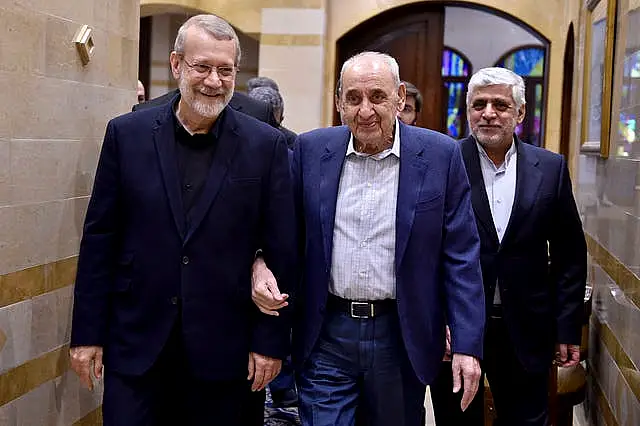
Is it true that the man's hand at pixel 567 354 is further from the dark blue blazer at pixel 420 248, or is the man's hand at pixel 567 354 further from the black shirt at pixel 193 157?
the black shirt at pixel 193 157

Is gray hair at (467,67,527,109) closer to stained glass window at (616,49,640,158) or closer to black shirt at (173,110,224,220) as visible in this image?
stained glass window at (616,49,640,158)

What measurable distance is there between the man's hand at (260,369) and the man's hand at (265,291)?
168mm

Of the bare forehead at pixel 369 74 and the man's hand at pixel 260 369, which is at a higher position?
the bare forehead at pixel 369 74

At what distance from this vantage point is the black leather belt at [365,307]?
10.1 ft

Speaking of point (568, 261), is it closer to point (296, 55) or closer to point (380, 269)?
point (380, 269)

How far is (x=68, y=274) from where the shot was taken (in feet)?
12.3

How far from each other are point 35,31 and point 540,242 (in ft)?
7.07

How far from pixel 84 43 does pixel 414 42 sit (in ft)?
19.7

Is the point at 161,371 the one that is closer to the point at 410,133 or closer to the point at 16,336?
the point at 16,336

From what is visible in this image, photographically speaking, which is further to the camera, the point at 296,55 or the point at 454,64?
the point at 454,64

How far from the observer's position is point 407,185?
3.10 m

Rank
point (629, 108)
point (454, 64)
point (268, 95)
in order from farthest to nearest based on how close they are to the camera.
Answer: point (454, 64), point (268, 95), point (629, 108)

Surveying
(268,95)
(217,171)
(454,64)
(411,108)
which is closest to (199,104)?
(217,171)

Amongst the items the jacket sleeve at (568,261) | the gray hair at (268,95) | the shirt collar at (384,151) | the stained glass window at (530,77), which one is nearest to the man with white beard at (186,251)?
the shirt collar at (384,151)
